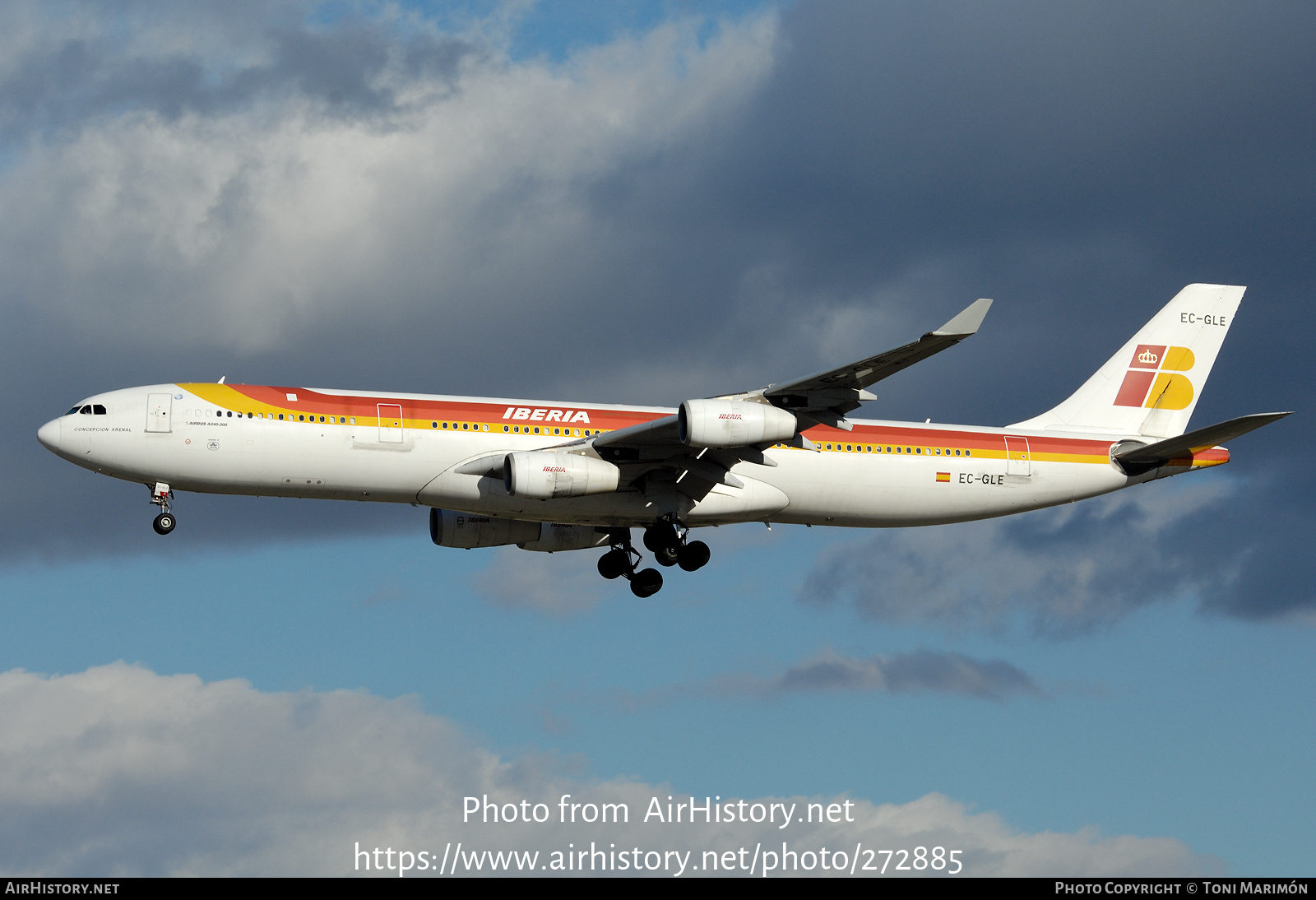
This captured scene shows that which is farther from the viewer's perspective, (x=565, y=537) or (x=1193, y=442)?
(x=565, y=537)

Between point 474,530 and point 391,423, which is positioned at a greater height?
point 391,423

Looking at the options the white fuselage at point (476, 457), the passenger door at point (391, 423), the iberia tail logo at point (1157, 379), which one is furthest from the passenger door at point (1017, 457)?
the passenger door at point (391, 423)

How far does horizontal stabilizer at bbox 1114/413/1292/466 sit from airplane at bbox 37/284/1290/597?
2.9 inches

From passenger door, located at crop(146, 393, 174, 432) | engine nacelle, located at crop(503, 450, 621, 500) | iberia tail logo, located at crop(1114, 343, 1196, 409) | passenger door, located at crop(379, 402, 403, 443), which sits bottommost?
engine nacelle, located at crop(503, 450, 621, 500)

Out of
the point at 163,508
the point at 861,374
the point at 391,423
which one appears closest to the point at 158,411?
the point at 163,508

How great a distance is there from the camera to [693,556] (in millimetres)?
45062

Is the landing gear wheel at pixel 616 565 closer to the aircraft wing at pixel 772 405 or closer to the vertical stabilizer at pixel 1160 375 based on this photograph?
the aircraft wing at pixel 772 405

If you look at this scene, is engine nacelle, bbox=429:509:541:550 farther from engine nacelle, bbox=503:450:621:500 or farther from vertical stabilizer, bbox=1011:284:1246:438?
vertical stabilizer, bbox=1011:284:1246:438

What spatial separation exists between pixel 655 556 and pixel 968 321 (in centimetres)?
1380

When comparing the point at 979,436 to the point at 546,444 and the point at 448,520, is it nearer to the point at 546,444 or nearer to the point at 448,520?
the point at 546,444

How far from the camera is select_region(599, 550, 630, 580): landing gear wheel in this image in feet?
156

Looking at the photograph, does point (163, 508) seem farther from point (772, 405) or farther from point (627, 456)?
point (772, 405)

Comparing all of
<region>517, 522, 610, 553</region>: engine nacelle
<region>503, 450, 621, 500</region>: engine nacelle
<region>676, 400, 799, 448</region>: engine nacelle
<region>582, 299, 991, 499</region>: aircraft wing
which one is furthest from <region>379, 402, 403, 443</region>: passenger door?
<region>517, 522, 610, 553</region>: engine nacelle

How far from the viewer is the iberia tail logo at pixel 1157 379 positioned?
50.1 m
